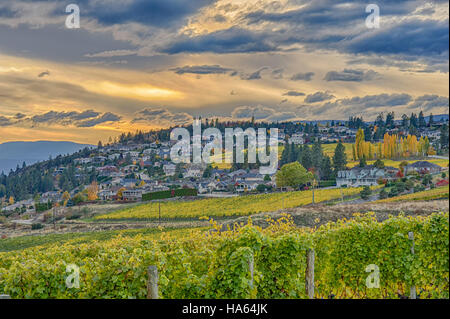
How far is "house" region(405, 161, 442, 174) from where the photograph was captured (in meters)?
19.6

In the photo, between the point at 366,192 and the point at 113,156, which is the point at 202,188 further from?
the point at 366,192

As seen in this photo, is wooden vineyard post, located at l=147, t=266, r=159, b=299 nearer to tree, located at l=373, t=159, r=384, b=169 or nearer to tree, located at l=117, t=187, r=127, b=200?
tree, located at l=117, t=187, r=127, b=200

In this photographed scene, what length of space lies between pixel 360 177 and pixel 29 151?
15.8m

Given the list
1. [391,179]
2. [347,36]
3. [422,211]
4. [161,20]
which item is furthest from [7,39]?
[391,179]

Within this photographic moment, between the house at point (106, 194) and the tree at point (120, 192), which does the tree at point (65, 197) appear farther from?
the tree at point (120, 192)

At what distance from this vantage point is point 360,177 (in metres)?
20.8

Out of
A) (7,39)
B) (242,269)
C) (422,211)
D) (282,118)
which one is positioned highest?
(7,39)

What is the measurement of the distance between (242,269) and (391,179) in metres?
18.7

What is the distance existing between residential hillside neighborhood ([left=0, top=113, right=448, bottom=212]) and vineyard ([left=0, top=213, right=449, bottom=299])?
437 inches

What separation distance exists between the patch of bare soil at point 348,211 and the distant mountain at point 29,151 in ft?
24.1

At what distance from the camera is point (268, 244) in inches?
210

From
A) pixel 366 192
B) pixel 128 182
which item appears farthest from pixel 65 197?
pixel 366 192
